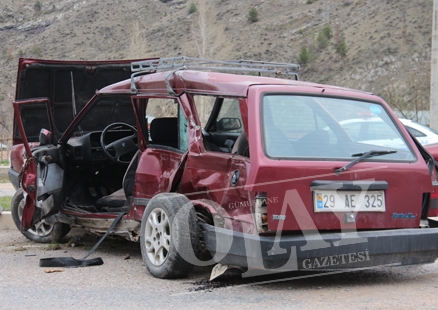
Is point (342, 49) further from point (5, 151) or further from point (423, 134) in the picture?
point (423, 134)

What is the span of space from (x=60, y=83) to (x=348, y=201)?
16.0ft

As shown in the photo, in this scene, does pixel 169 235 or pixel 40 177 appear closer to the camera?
pixel 169 235

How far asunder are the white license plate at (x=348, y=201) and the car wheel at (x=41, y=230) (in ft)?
11.9

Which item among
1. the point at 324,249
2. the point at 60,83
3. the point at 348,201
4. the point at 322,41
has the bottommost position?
the point at 324,249

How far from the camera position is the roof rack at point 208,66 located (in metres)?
6.34

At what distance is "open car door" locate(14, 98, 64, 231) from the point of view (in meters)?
7.17

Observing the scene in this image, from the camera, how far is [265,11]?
75.4m

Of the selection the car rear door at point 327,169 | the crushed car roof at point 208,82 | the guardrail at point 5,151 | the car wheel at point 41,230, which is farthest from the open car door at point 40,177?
the guardrail at point 5,151

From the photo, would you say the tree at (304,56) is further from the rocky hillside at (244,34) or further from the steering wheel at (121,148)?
the steering wheel at (121,148)

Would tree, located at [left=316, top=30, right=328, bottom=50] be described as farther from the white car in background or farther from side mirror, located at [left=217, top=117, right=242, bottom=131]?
side mirror, located at [left=217, top=117, right=242, bottom=131]

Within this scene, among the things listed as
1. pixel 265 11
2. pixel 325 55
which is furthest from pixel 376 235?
pixel 265 11

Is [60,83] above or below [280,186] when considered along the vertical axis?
above

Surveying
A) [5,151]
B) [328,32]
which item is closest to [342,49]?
[328,32]

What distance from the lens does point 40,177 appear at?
729 centimetres
